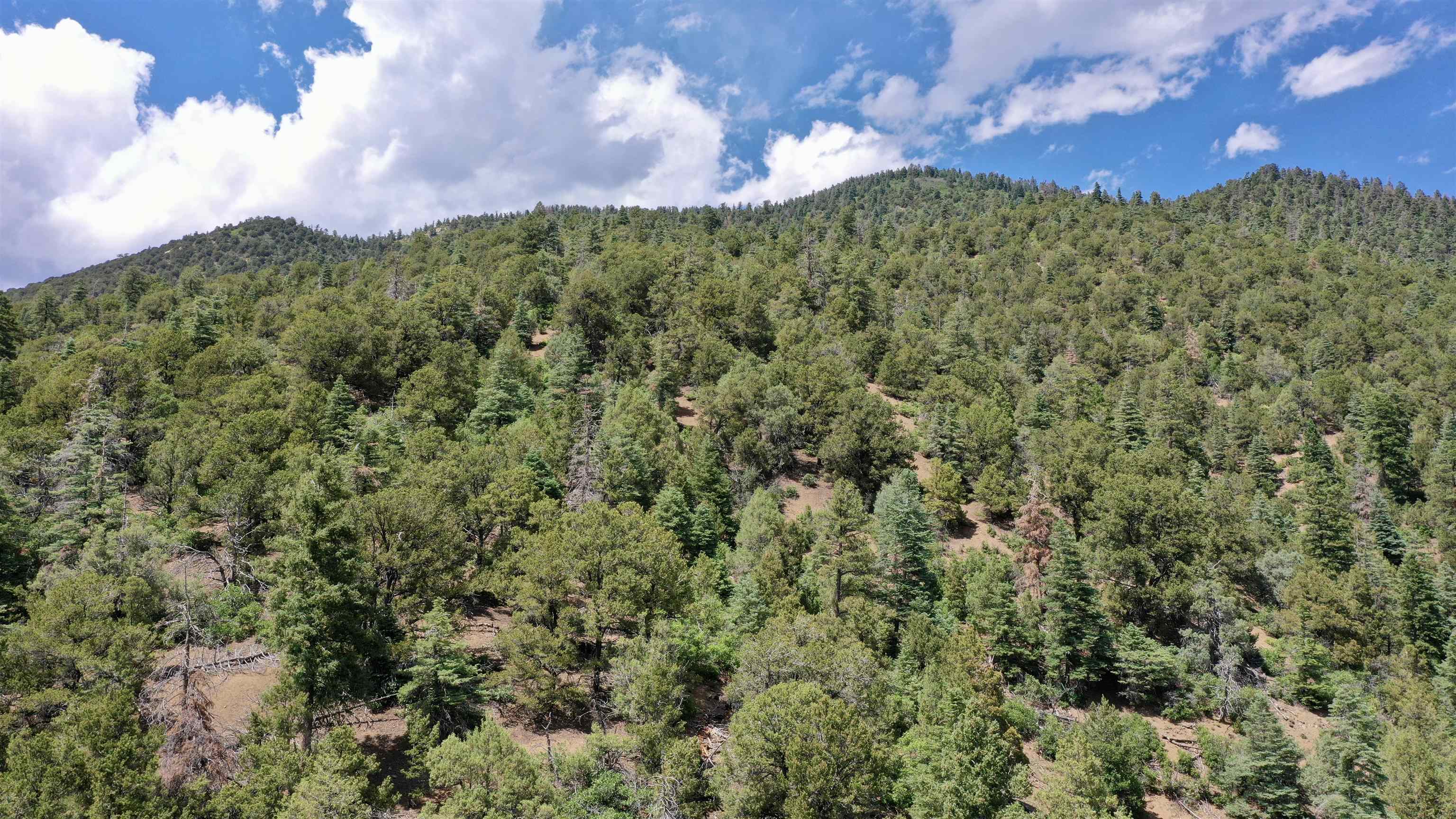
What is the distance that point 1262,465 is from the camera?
8300cm

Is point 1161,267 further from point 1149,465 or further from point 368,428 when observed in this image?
point 368,428

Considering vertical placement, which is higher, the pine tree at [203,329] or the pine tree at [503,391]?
the pine tree at [203,329]

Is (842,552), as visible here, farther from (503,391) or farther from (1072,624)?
(503,391)

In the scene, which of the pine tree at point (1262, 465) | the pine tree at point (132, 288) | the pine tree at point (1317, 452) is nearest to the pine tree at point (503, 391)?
the pine tree at point (132, 288)

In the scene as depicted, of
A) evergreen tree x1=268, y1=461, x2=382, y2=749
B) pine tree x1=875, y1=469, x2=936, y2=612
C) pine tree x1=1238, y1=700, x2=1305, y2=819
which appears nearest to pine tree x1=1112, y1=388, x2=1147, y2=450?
pine tree x1=875, y1=469, x2=936, y2=612

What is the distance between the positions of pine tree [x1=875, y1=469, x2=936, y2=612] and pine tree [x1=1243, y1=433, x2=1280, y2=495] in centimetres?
6192


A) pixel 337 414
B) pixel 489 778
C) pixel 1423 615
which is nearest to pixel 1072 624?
pixel 1423 615

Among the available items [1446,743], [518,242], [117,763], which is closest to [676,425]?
[117,763]

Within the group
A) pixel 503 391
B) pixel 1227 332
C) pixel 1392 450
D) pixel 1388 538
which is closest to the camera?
pixel 503 391

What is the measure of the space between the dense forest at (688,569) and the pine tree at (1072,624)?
0.86 ft

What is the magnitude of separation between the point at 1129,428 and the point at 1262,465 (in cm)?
2436

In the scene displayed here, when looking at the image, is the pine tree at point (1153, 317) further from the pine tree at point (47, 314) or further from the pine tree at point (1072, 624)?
the pine tree at point (47, 314)

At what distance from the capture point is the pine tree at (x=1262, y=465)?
81250mm

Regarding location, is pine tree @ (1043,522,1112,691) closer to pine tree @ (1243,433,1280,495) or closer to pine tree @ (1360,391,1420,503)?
pine tree @ (1243,433,1280,495)
